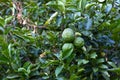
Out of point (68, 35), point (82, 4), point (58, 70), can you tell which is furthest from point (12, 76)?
point (82, 4)

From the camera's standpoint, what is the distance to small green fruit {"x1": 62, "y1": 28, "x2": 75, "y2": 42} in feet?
4.64

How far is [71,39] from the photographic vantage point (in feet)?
4.69

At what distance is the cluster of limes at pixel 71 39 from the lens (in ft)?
4.59

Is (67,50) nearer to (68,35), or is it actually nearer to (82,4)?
(68,35)

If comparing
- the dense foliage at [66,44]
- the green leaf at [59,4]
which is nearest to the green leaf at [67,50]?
the dense foliage at [66,44]

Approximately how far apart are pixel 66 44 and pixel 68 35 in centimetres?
4

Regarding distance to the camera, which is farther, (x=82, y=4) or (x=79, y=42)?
(x=82, y=4)

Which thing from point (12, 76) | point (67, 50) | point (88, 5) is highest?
point (88, 5)

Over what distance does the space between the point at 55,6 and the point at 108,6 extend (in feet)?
0.92

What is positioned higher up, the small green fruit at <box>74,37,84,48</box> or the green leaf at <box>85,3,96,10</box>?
the green leaf at <box>85,3,96,10</box>

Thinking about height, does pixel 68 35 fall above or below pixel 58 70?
above

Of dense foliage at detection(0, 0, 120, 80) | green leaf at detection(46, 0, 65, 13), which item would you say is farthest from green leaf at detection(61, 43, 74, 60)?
green leaf at detection(46, 0, 65, 13)

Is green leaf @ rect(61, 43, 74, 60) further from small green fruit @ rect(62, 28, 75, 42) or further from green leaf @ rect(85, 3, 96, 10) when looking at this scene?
green leaf @ rect(85, 3, 96, 10)

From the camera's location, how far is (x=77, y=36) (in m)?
1.45
